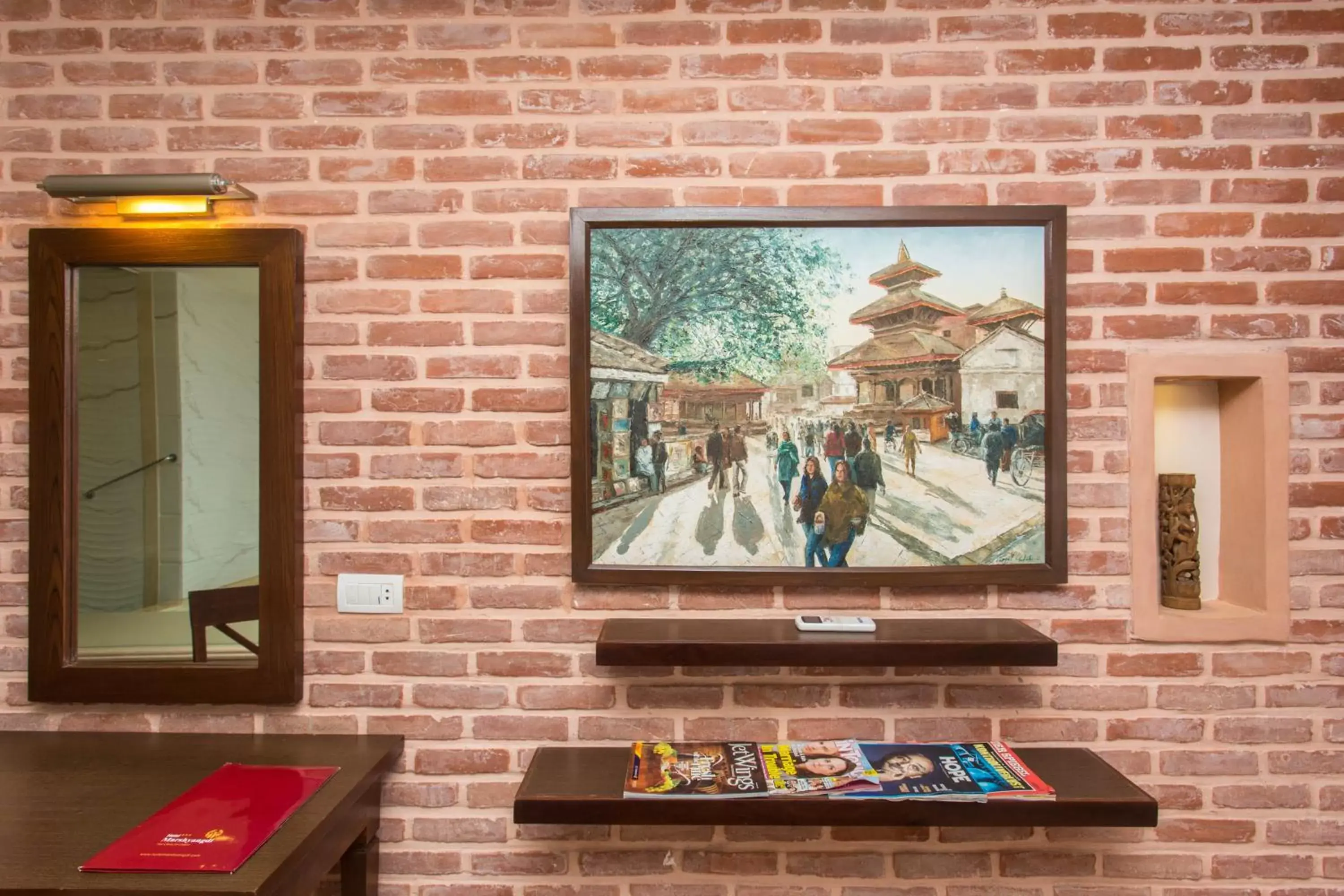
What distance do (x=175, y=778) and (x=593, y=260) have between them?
1403mm

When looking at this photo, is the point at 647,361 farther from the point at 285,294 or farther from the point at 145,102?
the point at 145,102

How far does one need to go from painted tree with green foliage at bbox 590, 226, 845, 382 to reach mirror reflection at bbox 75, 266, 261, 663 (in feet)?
2.79

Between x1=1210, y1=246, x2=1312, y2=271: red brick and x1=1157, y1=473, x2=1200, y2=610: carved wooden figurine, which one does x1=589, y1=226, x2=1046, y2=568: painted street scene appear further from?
x1=1210, y1=246, x2=1312, y2=271: red brick

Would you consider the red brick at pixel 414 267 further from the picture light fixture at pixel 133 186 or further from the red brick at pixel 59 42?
the red brick at pixel 59 42

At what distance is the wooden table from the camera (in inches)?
48.1

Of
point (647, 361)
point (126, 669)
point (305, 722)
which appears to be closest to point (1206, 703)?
point (647, 361)

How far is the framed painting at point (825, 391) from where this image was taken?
1.71m

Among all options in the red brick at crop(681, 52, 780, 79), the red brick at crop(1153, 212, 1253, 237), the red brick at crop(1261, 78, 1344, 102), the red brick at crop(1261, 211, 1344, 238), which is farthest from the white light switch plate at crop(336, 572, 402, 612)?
the red brick at crop(1261, 78, 1344, 102)

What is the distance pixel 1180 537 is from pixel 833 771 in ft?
3.18

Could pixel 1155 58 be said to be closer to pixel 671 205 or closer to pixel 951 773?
pixel 671 205

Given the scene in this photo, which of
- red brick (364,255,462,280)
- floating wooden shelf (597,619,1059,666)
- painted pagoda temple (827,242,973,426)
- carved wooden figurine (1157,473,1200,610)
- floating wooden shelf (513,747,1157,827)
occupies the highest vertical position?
red brick (364,255,462,280)

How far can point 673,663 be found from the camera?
5.22ft

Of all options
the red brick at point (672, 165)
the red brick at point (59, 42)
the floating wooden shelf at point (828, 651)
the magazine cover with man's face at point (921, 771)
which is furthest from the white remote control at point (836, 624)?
the red brick at point (59, 42)

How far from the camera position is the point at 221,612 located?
1.75 meters
